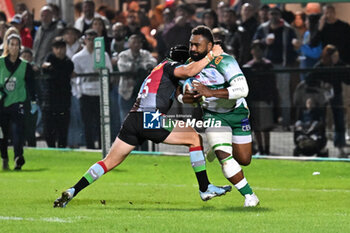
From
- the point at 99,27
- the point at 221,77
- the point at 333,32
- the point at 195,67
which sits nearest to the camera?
the point at 195,67

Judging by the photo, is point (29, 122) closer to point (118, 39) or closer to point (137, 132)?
point (118, 39)

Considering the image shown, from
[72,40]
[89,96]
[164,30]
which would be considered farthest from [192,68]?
[72,40]

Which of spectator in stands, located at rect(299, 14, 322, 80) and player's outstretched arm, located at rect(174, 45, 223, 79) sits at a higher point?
player's outstretched arm, located at rect(174, 45, 223, 79)

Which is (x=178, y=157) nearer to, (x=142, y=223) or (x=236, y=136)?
(x=236, y=136)

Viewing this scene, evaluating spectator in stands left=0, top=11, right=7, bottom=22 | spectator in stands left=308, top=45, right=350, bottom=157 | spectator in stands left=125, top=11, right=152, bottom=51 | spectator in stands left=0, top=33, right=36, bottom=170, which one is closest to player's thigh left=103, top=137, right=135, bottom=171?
spectator in stands left=0, top=33, right=36, bottom=170

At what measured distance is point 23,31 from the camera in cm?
2280

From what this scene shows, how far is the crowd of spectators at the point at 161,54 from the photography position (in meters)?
18.0

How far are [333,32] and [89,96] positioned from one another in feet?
14.8

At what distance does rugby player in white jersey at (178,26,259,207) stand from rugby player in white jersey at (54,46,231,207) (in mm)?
145

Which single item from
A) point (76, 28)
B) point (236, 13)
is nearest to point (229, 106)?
point (236, 13)

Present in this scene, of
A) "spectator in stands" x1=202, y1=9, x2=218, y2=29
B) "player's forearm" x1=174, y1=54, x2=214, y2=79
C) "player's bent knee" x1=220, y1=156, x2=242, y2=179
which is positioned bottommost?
"player's bent knee" x1=220, y1=156, x2=242, y2=179

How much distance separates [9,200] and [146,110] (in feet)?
7.23

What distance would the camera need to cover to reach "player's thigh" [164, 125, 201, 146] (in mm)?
11484

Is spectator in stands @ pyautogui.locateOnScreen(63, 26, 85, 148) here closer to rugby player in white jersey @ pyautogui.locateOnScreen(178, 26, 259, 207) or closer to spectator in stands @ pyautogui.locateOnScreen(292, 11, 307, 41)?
spectator in stands @ pyautogui.locateOnScreen(292, 11, 307, 41)
